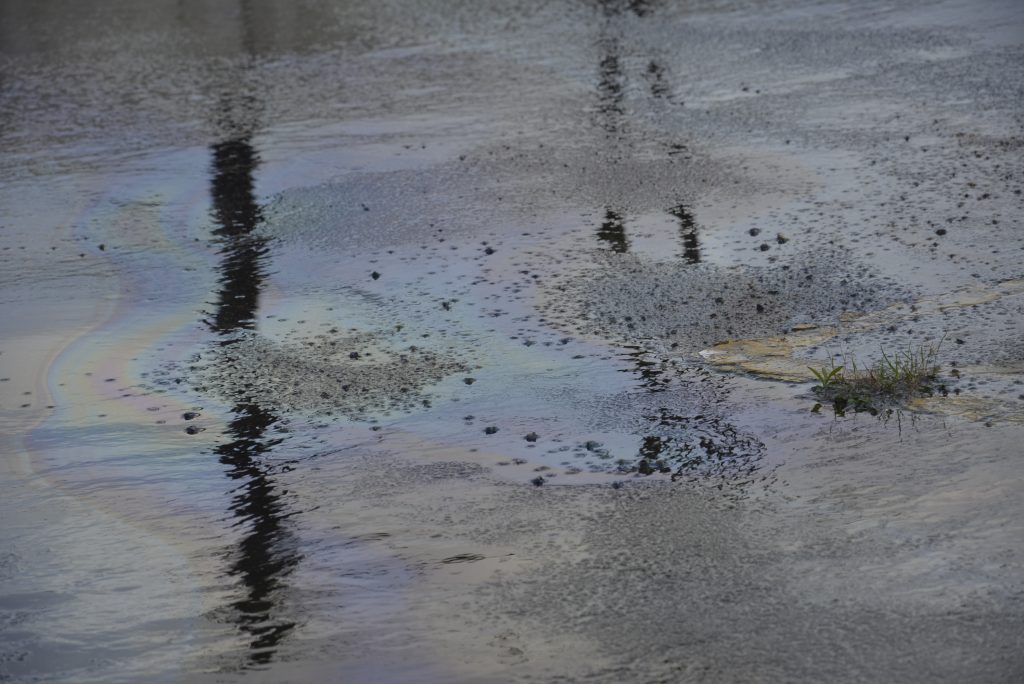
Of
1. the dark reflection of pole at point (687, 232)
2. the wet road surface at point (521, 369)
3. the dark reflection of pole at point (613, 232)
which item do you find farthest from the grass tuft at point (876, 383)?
the dark reflection of pole at point (613, 232)

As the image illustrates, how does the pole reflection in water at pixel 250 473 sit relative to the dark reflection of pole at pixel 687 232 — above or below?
below

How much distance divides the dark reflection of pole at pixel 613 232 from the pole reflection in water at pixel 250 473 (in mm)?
2109

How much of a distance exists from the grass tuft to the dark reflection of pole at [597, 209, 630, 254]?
7.72 feet

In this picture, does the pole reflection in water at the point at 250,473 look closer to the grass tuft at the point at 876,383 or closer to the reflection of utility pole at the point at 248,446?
the reflection of utility pole at the point at 248,446

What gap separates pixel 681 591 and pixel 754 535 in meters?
0.48

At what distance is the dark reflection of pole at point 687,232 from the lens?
27.2 feet

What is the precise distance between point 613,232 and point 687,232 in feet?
1.52

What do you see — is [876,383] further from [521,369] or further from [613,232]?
[613,232]

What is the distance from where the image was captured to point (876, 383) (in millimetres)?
6215

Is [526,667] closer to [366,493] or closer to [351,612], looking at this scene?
[351,612]

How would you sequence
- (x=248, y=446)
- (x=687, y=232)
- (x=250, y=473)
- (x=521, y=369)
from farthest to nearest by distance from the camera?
(x=687, y=232)
(x=521, y=369)
(x=248, y=446)
(x=250, y=473)

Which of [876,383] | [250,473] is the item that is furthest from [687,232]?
[250,473]

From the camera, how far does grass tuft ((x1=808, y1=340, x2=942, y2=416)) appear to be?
6.11m

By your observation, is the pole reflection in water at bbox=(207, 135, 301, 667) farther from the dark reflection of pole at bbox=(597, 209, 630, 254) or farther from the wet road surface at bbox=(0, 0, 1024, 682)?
the dark reflection of pole at bbox=(597, 209, 630, 254)
